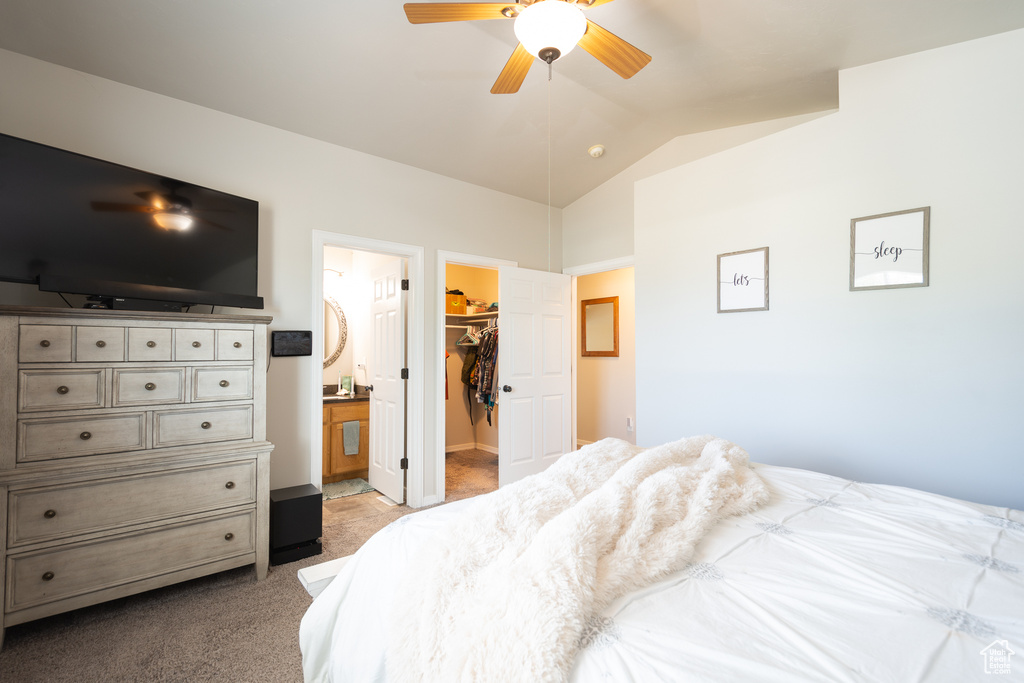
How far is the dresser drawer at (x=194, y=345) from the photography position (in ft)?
6.97

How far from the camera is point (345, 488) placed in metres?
3.92

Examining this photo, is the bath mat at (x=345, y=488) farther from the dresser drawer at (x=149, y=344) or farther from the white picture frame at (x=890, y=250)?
the white picture frame at (x=890, y=250)

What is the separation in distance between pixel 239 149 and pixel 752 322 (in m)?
3.31

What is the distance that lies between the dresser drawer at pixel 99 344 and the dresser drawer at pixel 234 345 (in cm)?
37

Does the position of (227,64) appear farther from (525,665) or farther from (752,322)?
(752,322)

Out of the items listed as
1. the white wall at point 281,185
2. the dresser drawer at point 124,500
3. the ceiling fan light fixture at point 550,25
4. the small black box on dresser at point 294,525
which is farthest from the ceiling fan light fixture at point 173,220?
the ceiling fan light fixture at point 550,25

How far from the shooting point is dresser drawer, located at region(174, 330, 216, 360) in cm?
212

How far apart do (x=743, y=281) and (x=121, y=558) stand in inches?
139

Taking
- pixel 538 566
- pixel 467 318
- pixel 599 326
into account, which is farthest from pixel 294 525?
pixel 599 326

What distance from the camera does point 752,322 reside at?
9.05ft

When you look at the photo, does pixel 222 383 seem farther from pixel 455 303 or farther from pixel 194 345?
pixel 455 303

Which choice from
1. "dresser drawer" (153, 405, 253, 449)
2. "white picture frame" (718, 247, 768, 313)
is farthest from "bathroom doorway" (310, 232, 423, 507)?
"white picture frame" (718, 247, 768, 313)

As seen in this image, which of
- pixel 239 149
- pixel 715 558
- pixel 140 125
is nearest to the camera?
pixel 715 558

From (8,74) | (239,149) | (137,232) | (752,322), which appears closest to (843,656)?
(752,322)
